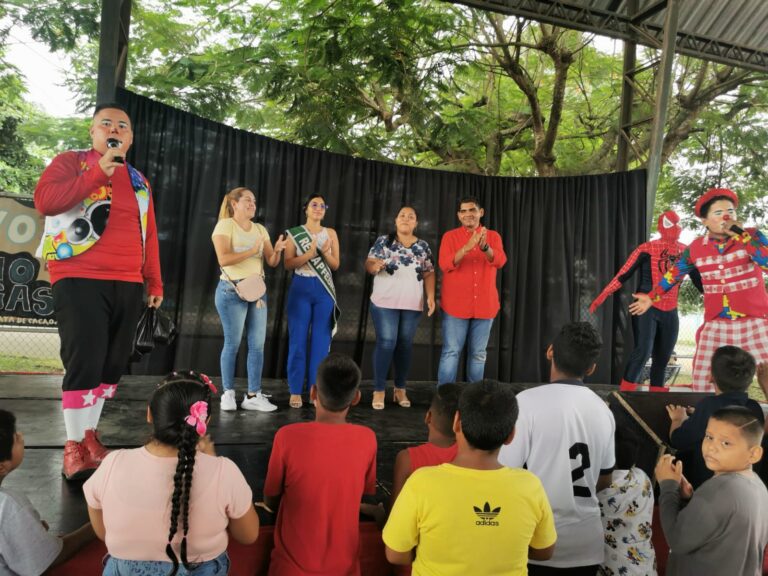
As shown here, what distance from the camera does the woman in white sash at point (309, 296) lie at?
3369mm

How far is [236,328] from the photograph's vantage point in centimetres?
319

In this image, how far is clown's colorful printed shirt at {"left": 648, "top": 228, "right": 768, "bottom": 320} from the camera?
115 inches

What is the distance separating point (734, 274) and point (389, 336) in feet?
6.48

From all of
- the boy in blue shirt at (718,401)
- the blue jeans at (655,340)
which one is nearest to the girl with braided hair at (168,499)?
the boy in blue shirt at (718,401)

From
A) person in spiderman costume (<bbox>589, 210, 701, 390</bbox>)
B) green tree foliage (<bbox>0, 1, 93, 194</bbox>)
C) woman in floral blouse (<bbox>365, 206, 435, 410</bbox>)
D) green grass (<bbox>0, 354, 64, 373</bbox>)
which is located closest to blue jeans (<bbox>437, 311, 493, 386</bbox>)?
woman in floral blouse (<bbox>365, 206, 435, 410</bbox>)

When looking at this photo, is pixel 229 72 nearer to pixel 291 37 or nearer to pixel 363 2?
pixel 291 37

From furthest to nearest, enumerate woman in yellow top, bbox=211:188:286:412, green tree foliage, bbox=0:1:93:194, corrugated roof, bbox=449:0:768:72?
green tree foliage, bbox=0:1:93:194, corrugated roof, bbox=449:0:768:72, woman in yellow top, bbox=211:188:286:412

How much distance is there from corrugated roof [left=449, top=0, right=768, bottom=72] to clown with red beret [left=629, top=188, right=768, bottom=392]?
113 inches

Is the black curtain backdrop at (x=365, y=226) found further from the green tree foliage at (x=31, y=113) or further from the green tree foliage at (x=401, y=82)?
the green tree foliage at (x=31, y=113)

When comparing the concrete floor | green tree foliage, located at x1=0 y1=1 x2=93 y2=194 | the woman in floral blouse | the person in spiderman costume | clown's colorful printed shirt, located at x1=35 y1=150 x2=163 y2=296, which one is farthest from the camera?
green tree foliage, located at x1=0 y1=1 x2=93 y2=194

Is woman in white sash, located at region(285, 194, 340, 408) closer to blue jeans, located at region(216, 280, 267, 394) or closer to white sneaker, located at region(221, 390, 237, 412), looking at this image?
blue jeans, located at region(216, 280, 267, 394)

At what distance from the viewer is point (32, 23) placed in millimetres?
5508

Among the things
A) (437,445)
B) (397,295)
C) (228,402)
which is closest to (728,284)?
(397,295)

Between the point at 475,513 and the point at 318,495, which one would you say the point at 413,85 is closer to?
the point at 318,495
